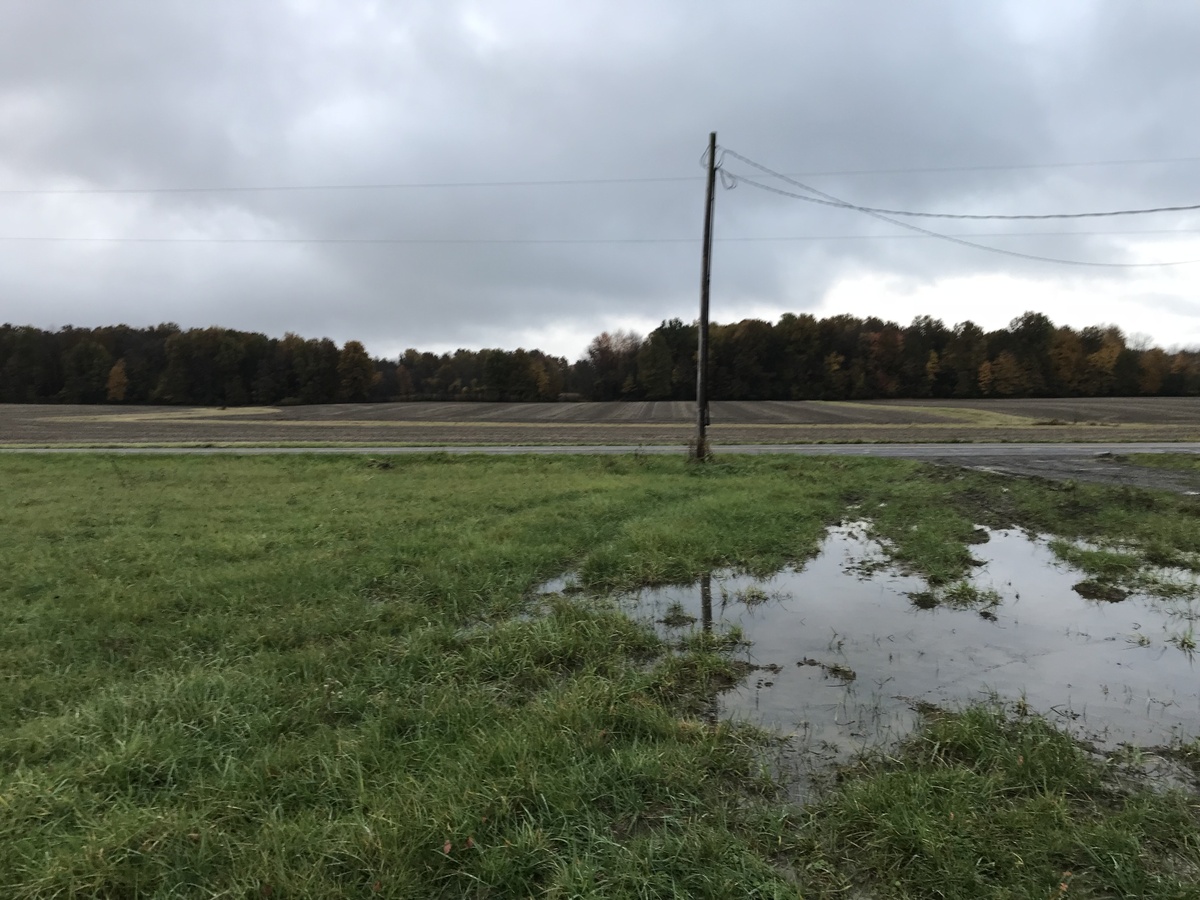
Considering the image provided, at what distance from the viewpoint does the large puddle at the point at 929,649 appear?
477cm

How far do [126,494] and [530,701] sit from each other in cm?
1431

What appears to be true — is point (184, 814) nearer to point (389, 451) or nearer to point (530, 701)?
point (530, 701)

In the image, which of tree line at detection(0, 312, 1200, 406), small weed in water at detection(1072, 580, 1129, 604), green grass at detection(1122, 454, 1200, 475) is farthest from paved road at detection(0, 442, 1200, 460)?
tree line at detection(0, 312, 1200, 406)

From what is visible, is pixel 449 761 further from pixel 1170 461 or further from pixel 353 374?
pixel 353 374

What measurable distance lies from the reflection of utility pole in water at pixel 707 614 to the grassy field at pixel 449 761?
0.16m

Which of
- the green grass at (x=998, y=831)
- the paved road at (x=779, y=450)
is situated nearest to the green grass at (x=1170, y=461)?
the paved road at (x=779, y=450)

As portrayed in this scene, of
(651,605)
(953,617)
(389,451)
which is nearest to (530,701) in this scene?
(651,605)

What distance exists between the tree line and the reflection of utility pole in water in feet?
298

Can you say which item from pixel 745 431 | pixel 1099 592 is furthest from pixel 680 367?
pixel 1099 592

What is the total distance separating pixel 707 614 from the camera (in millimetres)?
7152

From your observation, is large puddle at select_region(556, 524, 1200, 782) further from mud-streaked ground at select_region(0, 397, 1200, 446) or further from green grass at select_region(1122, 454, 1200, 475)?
mud-streaked ground at select_region(0, 397, 1200, 446)

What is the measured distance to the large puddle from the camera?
15.6ft

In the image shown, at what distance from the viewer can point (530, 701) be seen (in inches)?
192

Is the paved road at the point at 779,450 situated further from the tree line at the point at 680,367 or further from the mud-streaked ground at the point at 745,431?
the tree line at the point at 680,367
